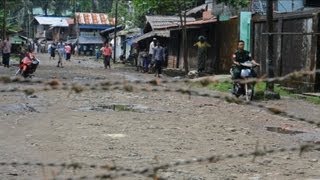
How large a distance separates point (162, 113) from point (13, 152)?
15.0 ft

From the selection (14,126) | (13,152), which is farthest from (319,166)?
(14,126)

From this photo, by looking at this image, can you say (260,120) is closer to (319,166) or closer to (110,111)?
(110,111)

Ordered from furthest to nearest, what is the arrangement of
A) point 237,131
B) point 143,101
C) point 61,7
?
point 61,7 < point 143,101 < point 237,131

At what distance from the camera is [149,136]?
26.1 ft

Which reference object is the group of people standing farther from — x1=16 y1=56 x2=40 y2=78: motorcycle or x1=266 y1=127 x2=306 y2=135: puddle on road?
x1=266 y1=127 x2=306 y2=135: puddle on road

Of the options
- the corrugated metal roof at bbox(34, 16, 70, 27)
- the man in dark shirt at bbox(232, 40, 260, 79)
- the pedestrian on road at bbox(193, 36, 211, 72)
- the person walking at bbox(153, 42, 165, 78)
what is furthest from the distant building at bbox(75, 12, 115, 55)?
the man in dark shirt at bbox(232, 40, 260, 79)

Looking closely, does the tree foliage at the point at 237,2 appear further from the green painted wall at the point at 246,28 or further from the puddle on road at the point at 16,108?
the puddle on road at the point at 16,108

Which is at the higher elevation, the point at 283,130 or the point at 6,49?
the point at 6,49

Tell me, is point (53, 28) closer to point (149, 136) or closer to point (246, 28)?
point (246, 28)

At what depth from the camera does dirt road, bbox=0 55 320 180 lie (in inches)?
228

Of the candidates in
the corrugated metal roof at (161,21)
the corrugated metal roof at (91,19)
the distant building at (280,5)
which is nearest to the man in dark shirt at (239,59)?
the distant building at (280,5)

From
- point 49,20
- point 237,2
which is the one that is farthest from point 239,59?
point 49,20

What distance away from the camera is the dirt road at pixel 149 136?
580 centimetres

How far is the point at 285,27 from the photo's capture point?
15875 mm
